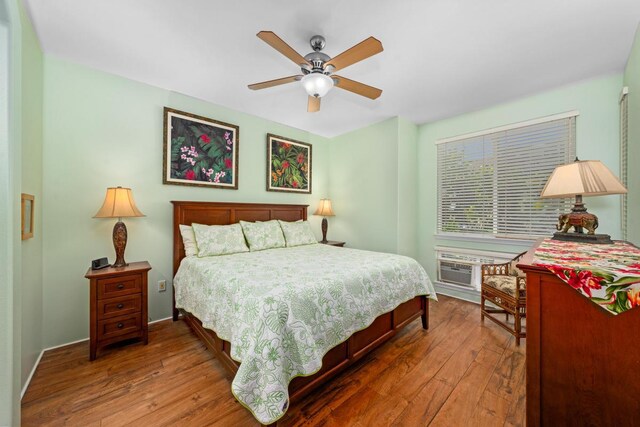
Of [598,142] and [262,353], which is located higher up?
[598,142]

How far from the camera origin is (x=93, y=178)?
2.40 metres

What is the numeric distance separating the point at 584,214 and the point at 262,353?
246 cm

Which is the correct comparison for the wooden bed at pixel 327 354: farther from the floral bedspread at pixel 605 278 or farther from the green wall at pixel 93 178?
the floral bedspread at pixel 605 278

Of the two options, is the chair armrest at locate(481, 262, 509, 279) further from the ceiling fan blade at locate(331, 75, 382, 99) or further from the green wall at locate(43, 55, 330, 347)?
the green wall at locate(43, 55, 330, 347)

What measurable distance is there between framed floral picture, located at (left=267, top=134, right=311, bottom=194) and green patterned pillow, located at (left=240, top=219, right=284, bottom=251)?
0.77 meters

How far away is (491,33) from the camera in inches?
74.8

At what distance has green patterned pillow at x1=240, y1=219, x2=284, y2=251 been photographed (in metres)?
3.00

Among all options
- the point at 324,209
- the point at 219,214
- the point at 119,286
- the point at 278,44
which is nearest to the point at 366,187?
the point at 324,209

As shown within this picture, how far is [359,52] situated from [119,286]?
2.69 m

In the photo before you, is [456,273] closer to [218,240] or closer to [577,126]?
[577,126]

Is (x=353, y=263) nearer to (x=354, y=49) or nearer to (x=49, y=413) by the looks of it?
(x=354, y=49)

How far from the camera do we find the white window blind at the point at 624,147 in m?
2.19

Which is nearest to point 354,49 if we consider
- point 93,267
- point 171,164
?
point 171,164

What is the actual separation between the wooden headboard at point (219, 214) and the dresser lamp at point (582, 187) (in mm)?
2997
